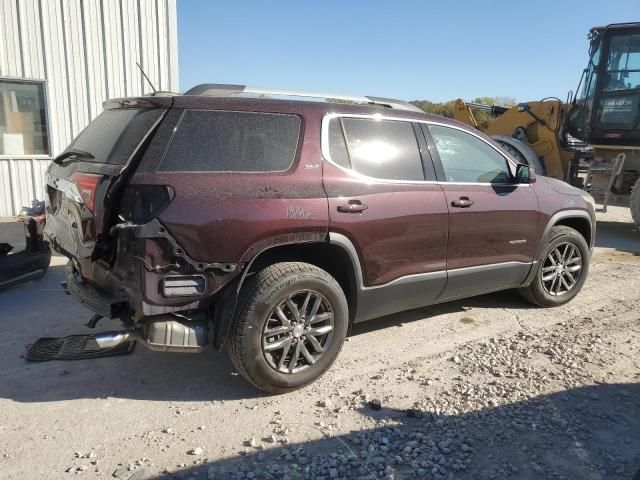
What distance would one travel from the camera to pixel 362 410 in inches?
131

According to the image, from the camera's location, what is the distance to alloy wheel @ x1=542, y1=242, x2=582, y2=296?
5223 millimetres

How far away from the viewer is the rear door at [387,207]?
12.1ft

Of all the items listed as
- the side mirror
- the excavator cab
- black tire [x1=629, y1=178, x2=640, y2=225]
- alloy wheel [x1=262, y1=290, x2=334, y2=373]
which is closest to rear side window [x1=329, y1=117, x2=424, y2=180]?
alloy wheel [x1=262, y1=290, x2=334, y2=373]

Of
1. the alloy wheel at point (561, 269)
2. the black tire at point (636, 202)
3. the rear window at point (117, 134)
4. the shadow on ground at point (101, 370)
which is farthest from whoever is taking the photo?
the black tire at point (636, 202)

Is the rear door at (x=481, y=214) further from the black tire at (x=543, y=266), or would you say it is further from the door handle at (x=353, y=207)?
the door handle at (x=353, y=207)

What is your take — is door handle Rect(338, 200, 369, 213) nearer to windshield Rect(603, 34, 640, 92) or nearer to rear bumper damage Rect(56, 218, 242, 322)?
rear bumper damage Rect(56, 218, 242, 322)

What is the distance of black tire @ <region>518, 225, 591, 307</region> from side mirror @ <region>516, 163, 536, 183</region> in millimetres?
675

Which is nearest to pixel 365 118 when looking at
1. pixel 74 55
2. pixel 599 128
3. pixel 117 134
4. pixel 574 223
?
pixel 117 134

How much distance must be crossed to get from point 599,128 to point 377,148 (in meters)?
8.02

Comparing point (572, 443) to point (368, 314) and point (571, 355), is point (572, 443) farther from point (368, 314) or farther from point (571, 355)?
point (368, 314)

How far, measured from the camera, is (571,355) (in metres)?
A: 4.14

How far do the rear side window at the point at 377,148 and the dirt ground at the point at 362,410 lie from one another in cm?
147

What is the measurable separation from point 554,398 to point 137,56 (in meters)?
9.23

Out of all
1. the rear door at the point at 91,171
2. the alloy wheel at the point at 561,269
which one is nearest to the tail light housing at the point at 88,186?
the rear door at the point at 91,171
